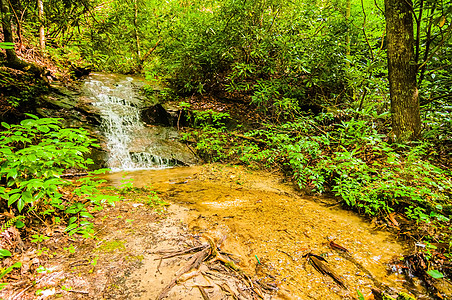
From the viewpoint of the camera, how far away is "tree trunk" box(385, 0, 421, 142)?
3.82 metres

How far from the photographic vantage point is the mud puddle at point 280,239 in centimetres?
175

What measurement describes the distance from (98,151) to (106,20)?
3.90 metres

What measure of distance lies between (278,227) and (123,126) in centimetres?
621

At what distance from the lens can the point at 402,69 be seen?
12.8 feet

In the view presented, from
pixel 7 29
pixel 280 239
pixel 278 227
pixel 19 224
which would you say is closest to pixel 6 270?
pixel 19 224

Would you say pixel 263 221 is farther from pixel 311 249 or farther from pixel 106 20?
pixel 106 20

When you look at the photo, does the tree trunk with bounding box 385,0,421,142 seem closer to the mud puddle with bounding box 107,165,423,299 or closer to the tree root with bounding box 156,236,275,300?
the mud puddle with bounding box 107,165,423,299

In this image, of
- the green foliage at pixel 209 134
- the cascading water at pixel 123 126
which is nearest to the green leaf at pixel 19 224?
the cascading water at pixel 123 126

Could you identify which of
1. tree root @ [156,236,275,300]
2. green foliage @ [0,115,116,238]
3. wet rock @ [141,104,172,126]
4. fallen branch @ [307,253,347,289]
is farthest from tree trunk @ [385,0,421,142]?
wet rock @ [141,104,172,126]

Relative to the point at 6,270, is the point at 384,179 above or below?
above

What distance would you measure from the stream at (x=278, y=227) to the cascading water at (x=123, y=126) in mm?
186

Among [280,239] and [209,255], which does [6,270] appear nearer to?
[209,255]

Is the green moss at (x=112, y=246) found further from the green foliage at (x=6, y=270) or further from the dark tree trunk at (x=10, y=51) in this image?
the dark tree trunk at (x=10, y=51)

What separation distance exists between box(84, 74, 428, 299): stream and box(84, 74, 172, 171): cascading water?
0.19 meters
